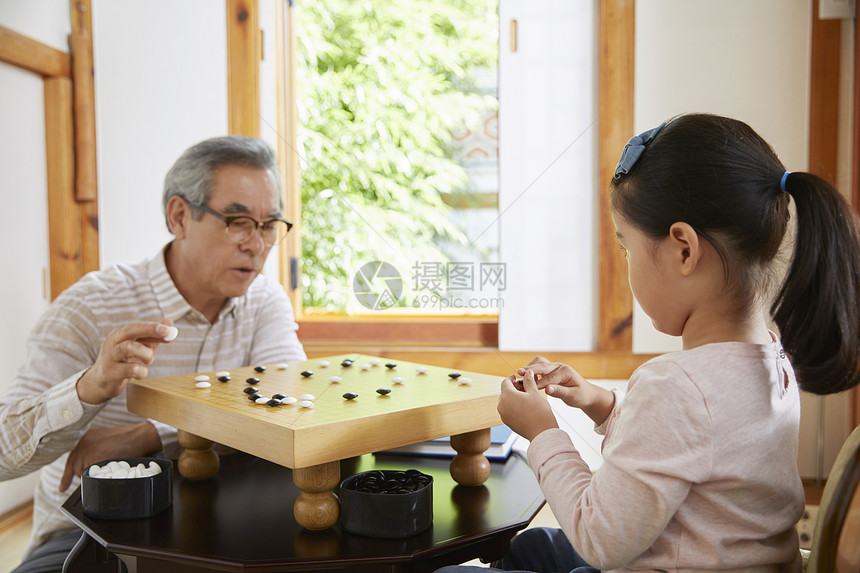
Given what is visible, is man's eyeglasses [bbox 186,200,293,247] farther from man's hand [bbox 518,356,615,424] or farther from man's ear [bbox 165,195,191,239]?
man's hand [bbox 518,356,615,424]

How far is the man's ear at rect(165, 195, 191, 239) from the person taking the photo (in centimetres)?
128

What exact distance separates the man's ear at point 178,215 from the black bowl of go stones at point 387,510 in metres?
0.72

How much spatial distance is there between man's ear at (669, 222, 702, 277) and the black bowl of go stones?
1.11ft

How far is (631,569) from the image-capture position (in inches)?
25.5

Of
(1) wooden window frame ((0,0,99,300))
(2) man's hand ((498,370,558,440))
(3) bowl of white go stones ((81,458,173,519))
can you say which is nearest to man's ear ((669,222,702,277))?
(2) man's hand ((498,370,558,440))

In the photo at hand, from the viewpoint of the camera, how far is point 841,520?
591 millimetres

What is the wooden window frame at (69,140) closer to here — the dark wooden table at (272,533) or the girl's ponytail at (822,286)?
the dark wooden table at (272,533)

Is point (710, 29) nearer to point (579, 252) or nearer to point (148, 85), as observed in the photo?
point (579, 252)

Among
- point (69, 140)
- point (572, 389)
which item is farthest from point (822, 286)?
point (69, 140)

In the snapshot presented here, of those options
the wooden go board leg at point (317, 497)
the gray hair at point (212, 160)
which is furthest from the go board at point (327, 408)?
the gray hair at point (212, 160)

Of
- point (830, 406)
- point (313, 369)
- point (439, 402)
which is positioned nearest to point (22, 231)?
point (313, 369)

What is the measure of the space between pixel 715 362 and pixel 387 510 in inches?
13.5

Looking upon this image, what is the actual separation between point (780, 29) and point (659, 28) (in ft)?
1.00

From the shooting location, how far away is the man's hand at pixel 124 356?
3.05ft
